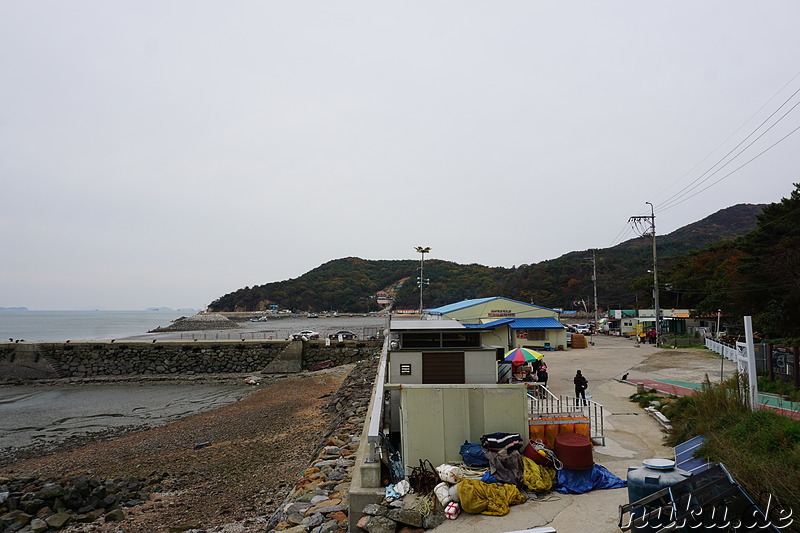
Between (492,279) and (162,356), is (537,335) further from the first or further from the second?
(492,279)

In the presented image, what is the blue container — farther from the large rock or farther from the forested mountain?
the forested mountain

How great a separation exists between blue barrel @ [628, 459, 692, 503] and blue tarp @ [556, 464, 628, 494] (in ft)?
4.72

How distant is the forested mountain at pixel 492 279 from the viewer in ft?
287

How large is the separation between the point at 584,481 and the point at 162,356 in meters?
35.4

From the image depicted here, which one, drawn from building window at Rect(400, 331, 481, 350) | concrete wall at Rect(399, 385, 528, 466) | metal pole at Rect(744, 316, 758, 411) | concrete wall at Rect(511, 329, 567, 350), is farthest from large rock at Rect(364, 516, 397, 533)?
concrete wall at Rect(511, 329, 567, 350)

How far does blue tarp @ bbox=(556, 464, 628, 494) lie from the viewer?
670 cm

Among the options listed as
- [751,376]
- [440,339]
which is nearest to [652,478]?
[751,376]

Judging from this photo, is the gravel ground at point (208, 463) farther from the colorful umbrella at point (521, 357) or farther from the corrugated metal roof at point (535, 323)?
the corrugated metal roof at point (535, 323)

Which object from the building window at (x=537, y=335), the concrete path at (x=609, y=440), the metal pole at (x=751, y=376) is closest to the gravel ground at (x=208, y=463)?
the concrete path at (x=609, y=440)

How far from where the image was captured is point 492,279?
5261 inches

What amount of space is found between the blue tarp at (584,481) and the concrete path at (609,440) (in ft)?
0.44

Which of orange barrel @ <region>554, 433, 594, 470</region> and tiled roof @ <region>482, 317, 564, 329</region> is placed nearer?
orange barrel @ <region>554, 433, 594, 470</region>

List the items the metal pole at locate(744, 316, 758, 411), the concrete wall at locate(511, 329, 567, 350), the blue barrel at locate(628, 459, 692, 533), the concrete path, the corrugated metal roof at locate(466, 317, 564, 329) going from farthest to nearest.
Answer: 1. the concrete wall at locate(511, 329, 567, 350)
2. the corrugated metal roof at locate(466, 317, 564, 329)
3. the metal pole at locate(744, 316, 758, 411)
4. the concrete path
5. the blue barrel at locate(628, 459, 692, 533)

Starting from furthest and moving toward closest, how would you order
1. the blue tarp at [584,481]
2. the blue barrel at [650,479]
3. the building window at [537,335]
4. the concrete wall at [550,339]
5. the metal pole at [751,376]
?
the building window at [537,335] < the concrete wall at [550,339] < the metal pole at [751,376] < the blue tarp at [584,481] < the blue barrel at [650,479]
